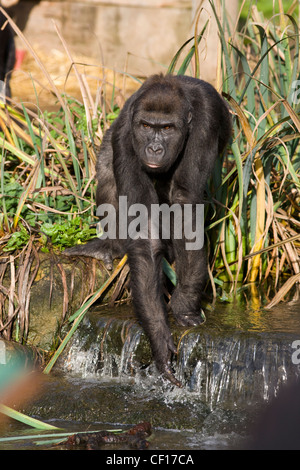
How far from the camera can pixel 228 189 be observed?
4738mm

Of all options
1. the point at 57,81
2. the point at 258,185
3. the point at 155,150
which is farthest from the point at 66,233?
the point at 57,81

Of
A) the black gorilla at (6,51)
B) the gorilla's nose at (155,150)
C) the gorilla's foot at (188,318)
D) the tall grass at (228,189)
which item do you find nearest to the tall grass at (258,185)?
the tall grass at (228,189)

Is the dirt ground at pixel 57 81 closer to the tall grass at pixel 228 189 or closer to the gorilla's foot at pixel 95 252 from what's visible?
the tall grass at pixel 228 189

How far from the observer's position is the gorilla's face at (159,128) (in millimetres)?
3814

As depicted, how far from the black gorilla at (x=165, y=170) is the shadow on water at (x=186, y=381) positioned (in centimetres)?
15

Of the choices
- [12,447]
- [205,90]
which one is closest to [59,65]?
[205,90]

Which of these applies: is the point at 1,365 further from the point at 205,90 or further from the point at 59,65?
the point at 59,65

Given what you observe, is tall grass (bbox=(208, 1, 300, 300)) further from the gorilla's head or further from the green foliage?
the green foliage

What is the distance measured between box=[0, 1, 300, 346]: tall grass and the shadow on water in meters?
0.53

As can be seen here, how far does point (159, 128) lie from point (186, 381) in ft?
4.81

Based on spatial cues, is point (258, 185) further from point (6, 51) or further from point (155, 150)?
point (6, 51)

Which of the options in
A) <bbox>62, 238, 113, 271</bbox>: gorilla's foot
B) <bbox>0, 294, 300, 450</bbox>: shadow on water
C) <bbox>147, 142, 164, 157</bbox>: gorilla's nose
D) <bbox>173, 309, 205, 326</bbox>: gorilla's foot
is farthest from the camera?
<bbox>62, 238, 113, 271</bbox>: gorilla's foot

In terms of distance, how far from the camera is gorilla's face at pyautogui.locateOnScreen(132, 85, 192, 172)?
3.81 m

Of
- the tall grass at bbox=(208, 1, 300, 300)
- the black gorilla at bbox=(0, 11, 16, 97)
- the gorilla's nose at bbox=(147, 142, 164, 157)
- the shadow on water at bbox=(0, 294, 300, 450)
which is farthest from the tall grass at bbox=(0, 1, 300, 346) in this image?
the black gorilla at bbox=(0, 11, 16, 97)
